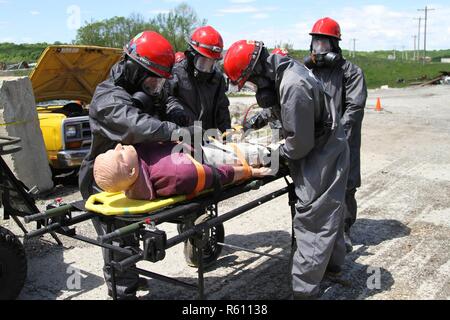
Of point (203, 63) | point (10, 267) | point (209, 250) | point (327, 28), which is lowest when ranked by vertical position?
point (209, 250)

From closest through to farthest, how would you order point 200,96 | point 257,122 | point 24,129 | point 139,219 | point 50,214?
point 139,219 < point 50,214 < point 257,122 < point 200,96 < point 24,129

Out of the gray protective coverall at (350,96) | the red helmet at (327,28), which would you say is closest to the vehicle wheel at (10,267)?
the gray protective coverall at (350,96)

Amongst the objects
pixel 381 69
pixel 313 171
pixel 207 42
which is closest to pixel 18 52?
pixel 381 69

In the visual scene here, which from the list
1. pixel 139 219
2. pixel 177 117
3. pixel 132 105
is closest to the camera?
pixel 139 219

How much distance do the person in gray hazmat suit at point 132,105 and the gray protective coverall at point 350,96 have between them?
2022 millimetres

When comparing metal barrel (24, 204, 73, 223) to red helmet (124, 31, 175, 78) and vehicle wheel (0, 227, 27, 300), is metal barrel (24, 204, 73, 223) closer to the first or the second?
vehicle wheel (0, 227, 27, 300)

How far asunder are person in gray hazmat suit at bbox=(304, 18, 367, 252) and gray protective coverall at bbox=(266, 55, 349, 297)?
4.03 ft

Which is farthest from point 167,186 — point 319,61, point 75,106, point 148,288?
point 75,106

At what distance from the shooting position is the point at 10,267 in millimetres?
3854

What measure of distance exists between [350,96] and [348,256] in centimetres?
159

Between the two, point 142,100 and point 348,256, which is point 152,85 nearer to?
point 142,100

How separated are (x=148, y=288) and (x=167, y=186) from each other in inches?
56.8

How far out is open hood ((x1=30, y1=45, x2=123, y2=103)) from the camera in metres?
7.81

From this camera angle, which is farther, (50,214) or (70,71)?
(70,71)
